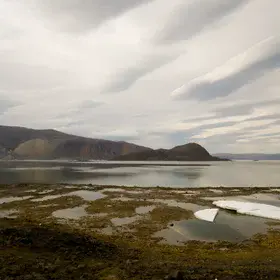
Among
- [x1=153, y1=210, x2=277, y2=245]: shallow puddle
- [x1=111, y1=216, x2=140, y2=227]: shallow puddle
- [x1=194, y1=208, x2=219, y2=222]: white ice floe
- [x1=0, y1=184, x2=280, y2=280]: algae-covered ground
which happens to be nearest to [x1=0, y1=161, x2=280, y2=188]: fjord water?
[x1=194, y1=208, x2=219, y2=222]: white ice floe

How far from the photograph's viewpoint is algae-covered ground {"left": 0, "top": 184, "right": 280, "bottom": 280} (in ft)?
41.3

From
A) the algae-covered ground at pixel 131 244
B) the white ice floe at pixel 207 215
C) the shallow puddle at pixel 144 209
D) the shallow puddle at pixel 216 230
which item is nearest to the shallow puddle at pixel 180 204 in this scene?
the algae-covered ground at pixel 131 244

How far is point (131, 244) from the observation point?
19625 mm

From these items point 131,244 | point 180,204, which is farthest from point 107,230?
point 180,204

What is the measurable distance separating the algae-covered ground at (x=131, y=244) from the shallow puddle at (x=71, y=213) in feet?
0.30

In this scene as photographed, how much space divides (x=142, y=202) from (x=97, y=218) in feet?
36.9

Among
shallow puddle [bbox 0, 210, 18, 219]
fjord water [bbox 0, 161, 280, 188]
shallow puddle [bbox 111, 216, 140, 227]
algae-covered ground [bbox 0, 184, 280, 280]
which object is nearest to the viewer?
algae-covered ground [bbox 0, 184, 280, 280]

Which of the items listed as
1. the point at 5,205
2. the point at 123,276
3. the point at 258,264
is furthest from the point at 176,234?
the point at 5,205

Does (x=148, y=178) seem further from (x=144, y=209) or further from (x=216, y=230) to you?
(x=216, y=230)

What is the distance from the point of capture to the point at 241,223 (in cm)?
2838

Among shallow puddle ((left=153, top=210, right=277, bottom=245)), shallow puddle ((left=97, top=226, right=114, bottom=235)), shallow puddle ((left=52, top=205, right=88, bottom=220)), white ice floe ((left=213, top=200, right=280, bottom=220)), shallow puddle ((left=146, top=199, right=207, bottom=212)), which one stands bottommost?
shallow puddle ((left=52, top=205, right=88, bottom=220))

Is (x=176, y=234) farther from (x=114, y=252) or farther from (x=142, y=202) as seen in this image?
(x=142, y=202)

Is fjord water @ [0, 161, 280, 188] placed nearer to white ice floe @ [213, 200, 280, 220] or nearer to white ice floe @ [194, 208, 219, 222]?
white ice floe @ [213, 200, 280, 220]

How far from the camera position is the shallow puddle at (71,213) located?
30031 mm
